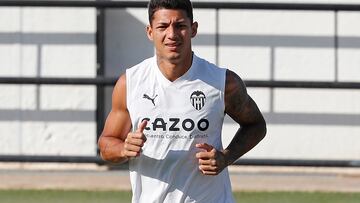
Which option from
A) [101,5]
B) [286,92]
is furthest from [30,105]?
[286,92]

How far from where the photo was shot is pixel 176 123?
16.9 feet

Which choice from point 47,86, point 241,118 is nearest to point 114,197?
point 47,86

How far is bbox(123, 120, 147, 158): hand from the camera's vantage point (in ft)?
15.9

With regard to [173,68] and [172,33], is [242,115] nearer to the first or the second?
[173,68]

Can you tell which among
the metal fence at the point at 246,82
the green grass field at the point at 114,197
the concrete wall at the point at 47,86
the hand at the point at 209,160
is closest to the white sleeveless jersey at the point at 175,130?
the hand at the point at 209,160

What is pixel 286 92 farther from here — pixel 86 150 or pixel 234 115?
pixel 234 115

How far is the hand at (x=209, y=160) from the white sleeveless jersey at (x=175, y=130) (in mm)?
171

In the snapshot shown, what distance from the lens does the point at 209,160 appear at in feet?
16.2

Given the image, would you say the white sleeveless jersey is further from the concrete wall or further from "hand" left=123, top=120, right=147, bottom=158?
the concrete wall

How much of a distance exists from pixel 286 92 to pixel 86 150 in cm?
222

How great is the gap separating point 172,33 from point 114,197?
5407mm

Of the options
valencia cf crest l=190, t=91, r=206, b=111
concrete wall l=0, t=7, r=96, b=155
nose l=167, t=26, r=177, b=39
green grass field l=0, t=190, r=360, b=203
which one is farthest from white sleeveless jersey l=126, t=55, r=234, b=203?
concrete wall l=0, t=7, r=96, b=155

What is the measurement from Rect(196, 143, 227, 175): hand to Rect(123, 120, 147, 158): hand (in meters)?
0.26

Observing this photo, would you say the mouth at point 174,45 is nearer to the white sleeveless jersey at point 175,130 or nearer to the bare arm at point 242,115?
the white sleeveless jersey at point 175,130
